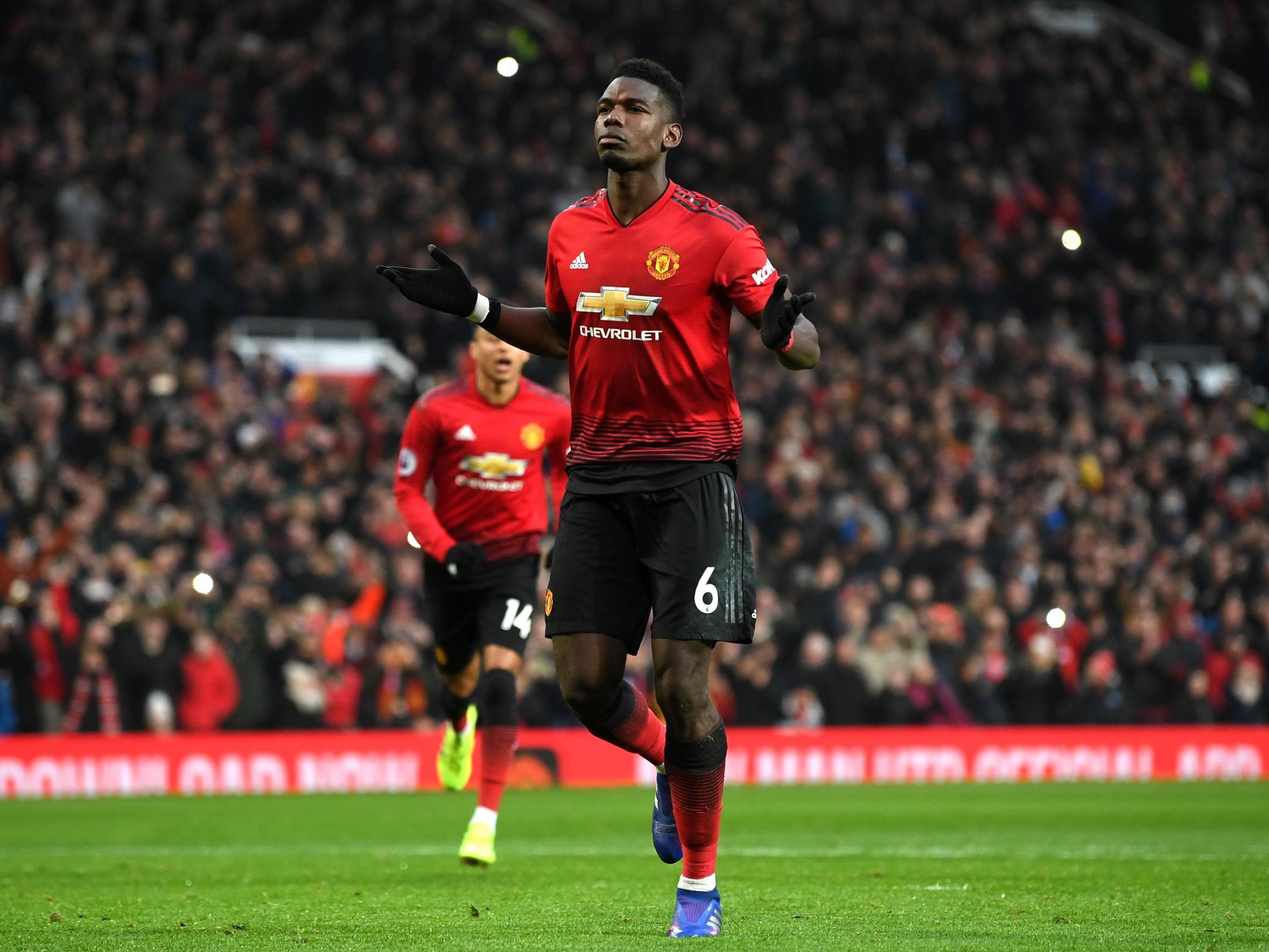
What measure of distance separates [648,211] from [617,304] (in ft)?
1.20

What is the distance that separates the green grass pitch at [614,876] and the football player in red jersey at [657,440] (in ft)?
2.35

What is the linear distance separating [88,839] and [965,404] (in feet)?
47.6

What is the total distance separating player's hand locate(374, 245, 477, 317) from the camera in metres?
6.50

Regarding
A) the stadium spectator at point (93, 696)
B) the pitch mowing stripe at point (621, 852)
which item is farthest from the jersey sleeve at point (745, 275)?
the stadium spectator at point (93, 696)

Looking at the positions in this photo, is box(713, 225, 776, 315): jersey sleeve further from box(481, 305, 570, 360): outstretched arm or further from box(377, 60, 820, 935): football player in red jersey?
box(481, 305, 570, 360): outstretched arm

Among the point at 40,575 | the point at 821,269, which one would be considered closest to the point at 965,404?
the point at 821,269

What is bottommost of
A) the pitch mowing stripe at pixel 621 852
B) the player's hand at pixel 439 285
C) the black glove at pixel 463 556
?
the pitch mowing stripe at pixel 621 852

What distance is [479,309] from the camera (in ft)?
22.0

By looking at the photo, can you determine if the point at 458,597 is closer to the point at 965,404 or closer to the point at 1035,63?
the point at 965,404

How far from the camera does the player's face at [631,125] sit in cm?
644

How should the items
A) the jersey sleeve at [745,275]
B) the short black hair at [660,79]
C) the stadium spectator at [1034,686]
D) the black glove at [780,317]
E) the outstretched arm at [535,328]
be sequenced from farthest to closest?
the stadium spectator at [1034,686] < the outstretched arm at [535,328] < the short black hair at [660,79] < the jersey sleeve at [745,275] < the black glove at [780,317]

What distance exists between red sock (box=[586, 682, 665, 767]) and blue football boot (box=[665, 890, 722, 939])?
3.07 ft

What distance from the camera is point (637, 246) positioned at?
21.2 feet

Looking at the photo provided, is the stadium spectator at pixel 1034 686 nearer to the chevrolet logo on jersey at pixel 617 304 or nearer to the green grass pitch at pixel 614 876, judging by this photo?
the green grass pitch at pixel 614 876
